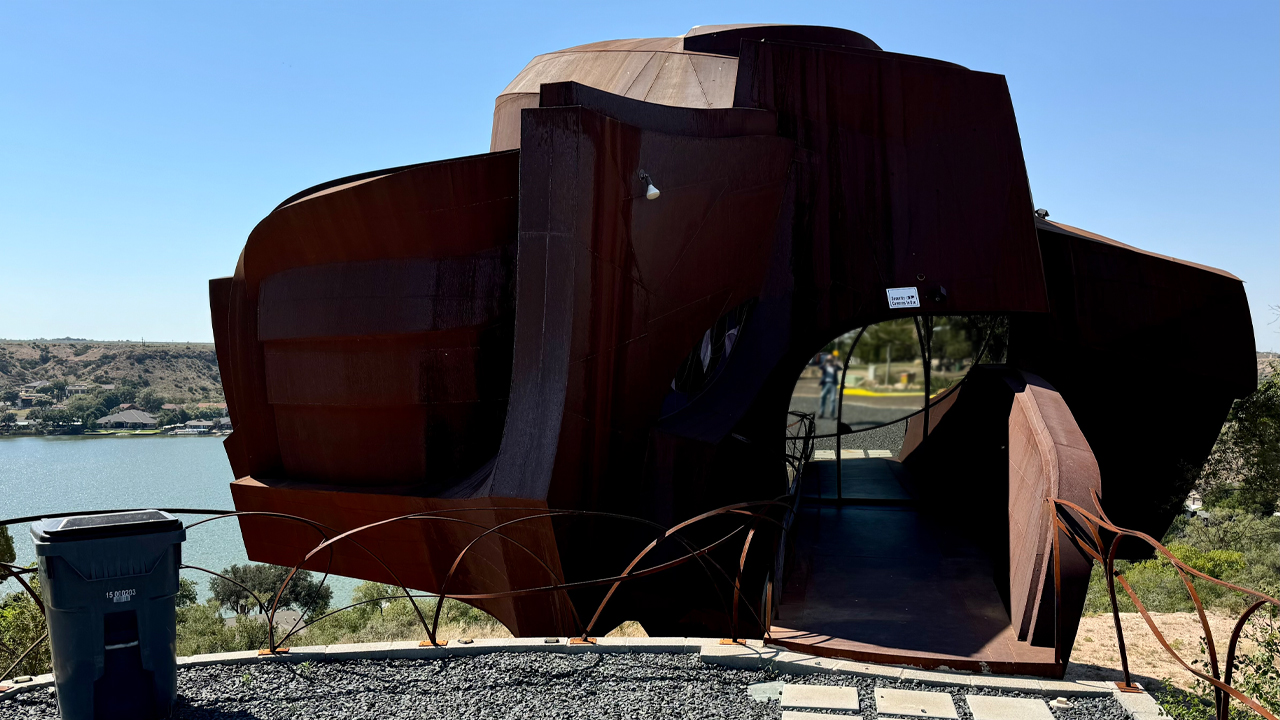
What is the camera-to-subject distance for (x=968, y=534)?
1126 centimetres

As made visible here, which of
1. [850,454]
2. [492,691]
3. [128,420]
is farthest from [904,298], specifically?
[128,420]

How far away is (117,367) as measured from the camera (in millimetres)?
79750

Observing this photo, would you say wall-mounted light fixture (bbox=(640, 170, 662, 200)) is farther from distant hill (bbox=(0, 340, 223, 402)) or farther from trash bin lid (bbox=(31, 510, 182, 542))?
distant hill (bbox=(0, 340, 223, 402))

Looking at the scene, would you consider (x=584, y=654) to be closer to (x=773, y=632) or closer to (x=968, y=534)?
(x=773, y=632)

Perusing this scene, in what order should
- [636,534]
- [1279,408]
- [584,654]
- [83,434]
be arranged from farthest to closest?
[83,434]
[1279,408]
[636,534]
[584,654]

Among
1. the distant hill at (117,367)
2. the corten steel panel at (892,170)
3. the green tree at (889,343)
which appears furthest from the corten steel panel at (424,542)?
the distant hill at (117,367)

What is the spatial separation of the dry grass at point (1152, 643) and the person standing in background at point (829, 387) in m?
4.43

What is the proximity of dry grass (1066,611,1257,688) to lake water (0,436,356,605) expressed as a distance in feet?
106

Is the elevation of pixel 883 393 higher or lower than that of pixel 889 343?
lower

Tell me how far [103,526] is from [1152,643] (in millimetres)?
10955

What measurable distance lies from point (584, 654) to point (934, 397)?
9.33 metres

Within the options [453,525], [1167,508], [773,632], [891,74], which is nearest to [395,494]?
[453,525]

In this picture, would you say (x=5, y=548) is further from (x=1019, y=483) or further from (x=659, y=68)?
(x=1019, y=483)

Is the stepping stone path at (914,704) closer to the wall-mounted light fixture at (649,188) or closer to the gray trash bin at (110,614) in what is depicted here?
the gray trash bin at (110,614)
